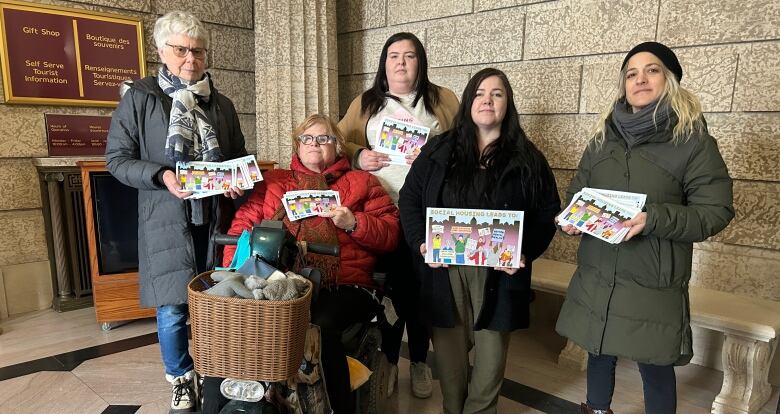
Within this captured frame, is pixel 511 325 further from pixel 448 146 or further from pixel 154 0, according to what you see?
pixel 154 0

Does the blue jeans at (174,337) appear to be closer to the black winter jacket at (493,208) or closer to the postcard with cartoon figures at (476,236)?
the black winter jacket at (493,208)

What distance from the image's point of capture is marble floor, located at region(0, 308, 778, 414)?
8.09 ft

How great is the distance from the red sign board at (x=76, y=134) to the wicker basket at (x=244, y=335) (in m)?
3.03

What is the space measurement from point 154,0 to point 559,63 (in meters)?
3.11

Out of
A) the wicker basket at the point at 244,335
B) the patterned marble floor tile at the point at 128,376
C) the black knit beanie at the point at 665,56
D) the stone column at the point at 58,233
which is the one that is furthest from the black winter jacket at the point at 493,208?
the stone column at the point at 58,233

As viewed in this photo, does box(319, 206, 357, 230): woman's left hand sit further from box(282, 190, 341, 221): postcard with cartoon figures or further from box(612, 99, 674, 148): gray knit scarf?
box(612, 99, 674, 148): gray knit scarf

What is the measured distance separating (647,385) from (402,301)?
3.43 feet

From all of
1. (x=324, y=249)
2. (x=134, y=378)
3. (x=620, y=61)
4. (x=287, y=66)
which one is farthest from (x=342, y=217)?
(x=287, y=66)

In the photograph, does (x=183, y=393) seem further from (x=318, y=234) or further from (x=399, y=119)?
(x=399, y=119)

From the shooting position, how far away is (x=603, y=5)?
3021 mm

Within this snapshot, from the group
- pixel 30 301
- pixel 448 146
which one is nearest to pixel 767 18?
pixel 448 146

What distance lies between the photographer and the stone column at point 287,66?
3934 millimetres

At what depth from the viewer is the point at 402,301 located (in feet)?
7.46

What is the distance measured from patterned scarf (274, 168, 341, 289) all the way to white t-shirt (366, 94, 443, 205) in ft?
1.14
